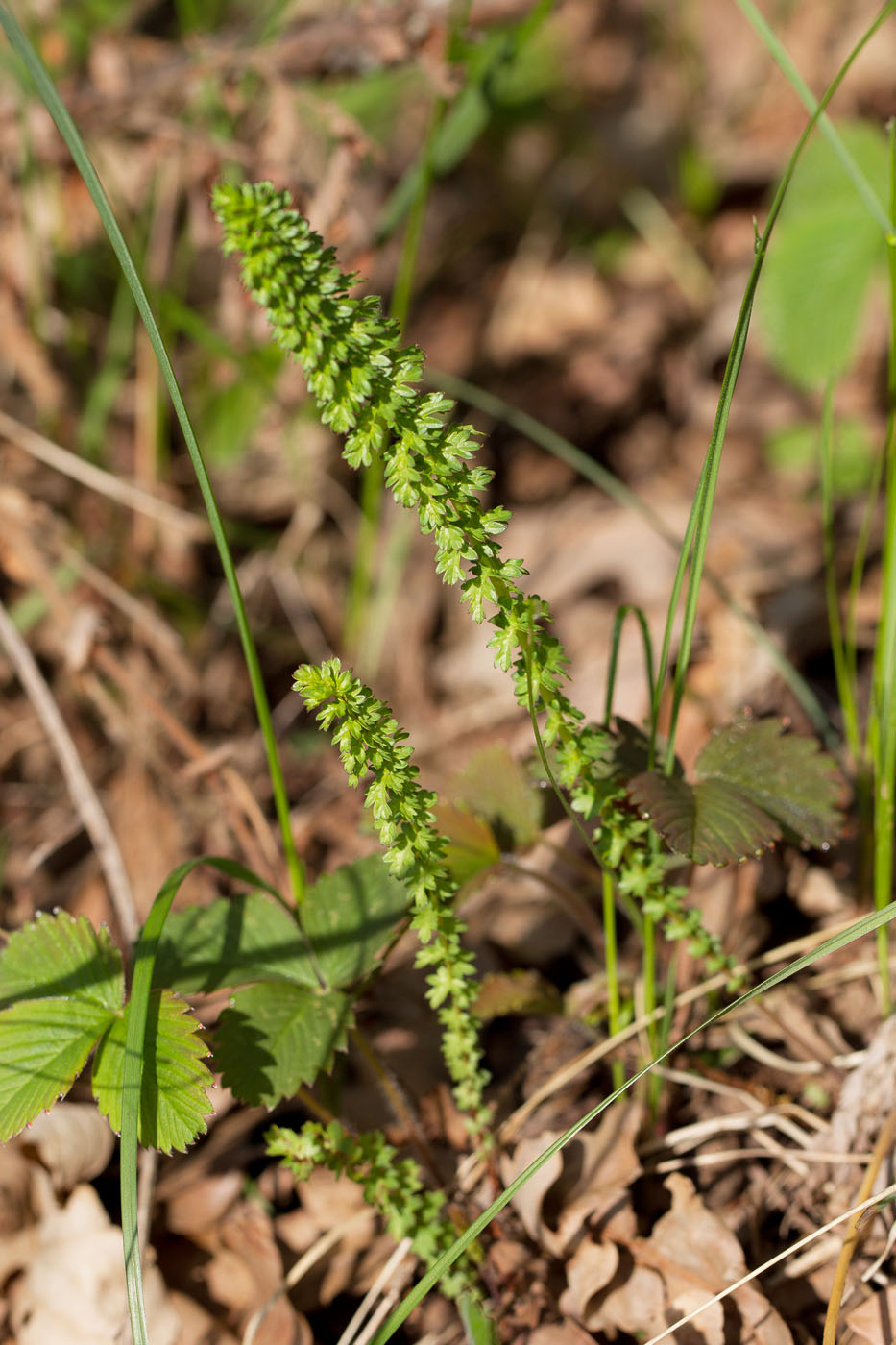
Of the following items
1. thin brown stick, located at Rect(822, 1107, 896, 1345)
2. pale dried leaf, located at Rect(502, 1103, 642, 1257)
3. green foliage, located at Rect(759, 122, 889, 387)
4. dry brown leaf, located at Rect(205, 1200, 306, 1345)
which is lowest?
thin brown stick, located at Rect(822, 1107, 896, 1345)

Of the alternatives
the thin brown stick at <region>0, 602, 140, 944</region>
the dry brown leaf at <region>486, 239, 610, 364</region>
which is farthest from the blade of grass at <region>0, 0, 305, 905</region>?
the dry brown leaf at <region>486, 239, 610, 364</region>

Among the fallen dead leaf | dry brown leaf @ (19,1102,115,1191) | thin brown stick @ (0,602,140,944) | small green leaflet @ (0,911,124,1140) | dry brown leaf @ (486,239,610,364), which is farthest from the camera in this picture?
dry brown leaf @ (486,239,610,364)

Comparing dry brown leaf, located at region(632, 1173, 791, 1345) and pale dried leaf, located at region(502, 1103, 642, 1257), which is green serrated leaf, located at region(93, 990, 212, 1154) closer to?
pale dried leaf, located at region(502, 1103, 642, 1257)

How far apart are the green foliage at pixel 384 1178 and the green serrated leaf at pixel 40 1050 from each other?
219 mm

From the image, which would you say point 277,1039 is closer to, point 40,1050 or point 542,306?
point 40,1050

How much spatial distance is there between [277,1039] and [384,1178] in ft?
0.63

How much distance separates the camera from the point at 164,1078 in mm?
1059

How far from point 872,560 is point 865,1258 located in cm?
167

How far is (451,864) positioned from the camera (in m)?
1.34

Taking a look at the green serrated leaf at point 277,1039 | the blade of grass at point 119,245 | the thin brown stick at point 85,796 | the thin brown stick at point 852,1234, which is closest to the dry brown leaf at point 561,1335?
the thin brown stick at point 852,1234

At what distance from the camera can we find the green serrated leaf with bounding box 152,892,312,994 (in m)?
A: 1.23

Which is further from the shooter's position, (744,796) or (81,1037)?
(744,796)

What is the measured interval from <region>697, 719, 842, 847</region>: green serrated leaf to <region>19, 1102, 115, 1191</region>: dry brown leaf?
999 millimetres

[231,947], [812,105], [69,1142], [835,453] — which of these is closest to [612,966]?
[231,947]
